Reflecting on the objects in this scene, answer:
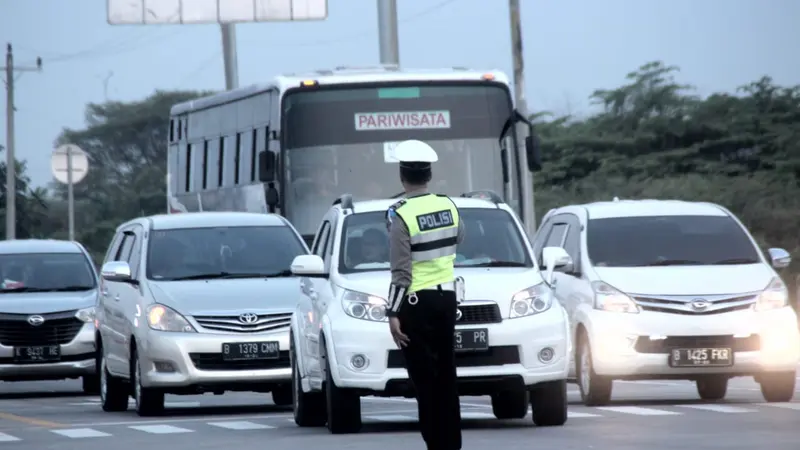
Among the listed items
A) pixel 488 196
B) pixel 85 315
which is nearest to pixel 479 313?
pixel 488 196

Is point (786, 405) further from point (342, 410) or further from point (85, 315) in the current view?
point (85, 315)

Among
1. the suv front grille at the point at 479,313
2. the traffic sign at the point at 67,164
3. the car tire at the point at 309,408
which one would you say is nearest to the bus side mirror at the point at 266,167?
the car tire at the point at 309,408

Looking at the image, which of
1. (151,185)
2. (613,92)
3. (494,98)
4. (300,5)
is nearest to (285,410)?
(494,98)

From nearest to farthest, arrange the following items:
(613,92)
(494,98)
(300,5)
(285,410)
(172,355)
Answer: (172,355) → (285,410) → (494,98) → (300,5) → (613,92)

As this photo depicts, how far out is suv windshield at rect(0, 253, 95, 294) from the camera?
2612 cm

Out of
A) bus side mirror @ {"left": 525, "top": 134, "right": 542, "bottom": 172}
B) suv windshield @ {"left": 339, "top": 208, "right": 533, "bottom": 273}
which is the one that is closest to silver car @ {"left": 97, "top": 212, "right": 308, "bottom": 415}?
suv windshield @ {"left": 339, "top": 208, "right": 533, "bottom": 273}

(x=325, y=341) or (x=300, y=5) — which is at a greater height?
(x=300, y=5)

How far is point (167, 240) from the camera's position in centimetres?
2039

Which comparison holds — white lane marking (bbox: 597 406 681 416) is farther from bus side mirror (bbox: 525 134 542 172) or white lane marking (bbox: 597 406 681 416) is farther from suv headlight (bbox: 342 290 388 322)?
bus side mirror (bbox: 525 134 542 172)

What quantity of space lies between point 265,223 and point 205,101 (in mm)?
11474

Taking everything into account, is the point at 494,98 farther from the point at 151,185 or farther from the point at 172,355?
the point at 151,185

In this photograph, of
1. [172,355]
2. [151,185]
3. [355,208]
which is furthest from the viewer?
[151,185]

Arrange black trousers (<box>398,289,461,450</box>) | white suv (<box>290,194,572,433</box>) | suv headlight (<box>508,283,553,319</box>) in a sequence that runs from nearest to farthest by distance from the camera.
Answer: black trousers (<box>398,289,461,450</box>)
white suv (<box>290,194,572,433</box>)
suv headlight (<box>508,283,553,319</box>)

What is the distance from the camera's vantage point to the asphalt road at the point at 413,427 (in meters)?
14.6
